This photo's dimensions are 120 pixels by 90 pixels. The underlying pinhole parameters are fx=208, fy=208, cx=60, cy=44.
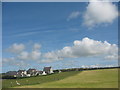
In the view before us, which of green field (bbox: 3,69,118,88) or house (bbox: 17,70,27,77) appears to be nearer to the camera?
green field (bbox: 3,69,118,88)

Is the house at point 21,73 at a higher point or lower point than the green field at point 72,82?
lower

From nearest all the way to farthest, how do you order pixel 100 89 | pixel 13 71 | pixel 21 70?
pixel 100 89
pixel 13 71
pixel 21 70

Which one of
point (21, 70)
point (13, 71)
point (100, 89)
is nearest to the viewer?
point (100, 89)

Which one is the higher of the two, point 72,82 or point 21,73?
point 72,82

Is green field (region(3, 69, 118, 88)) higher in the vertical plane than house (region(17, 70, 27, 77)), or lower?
higher

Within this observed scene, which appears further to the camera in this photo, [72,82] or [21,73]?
[21,73]

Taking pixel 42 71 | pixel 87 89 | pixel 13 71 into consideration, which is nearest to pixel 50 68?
pixel 42 71

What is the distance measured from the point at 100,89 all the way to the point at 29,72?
337 feet

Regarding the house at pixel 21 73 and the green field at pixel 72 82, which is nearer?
the green field at pixel 72 82

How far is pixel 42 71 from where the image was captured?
4956 inches

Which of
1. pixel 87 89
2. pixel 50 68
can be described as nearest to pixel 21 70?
pixel 50 68

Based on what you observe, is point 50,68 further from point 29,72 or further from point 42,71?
point 29,72

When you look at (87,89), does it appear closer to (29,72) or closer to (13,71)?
(13,71)

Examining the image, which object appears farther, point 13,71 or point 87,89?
point 13,71
